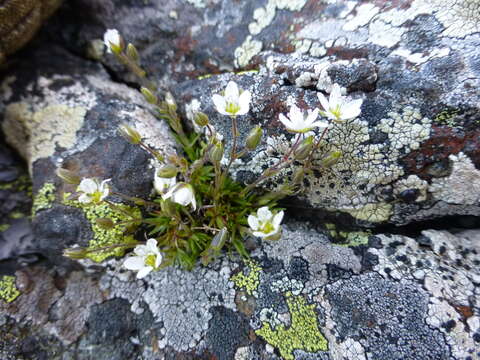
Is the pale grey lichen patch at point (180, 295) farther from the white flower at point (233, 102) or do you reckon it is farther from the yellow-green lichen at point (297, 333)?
the white flower at point (233, 102)

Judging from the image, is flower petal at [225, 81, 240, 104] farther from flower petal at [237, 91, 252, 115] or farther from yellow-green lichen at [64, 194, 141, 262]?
yellow-green lichen at [64, 194, 141, 262]

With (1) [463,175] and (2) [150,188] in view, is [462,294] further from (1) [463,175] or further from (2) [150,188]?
(2) [150,188]

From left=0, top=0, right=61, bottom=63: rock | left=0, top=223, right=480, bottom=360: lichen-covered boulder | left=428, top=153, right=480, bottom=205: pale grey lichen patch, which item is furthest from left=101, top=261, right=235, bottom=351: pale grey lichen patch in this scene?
left=0, top=0, right=61, bottom=63: rock

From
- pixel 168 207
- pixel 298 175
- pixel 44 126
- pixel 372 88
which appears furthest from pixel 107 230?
pixel 372 88

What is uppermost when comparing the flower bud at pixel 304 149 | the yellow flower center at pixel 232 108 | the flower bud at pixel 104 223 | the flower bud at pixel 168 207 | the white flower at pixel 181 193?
the yellow flower center at pixel 232 108

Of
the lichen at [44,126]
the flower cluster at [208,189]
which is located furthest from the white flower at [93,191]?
the lichen at [44,126]

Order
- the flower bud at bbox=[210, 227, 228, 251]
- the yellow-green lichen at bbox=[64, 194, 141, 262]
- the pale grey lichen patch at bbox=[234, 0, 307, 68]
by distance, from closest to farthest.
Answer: the flower bud at bbox=[210, 227, 228, 251] → the yellow-green lichen at bbox=[64, 194, 141, 262] → the pale grey lichen patch at bbox=[234, 0, 307, 68]

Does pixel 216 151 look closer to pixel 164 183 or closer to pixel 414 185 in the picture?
pixel 164 183
